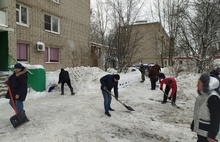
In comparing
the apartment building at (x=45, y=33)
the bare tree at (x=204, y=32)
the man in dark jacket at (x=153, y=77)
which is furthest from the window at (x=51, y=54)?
the bare tree at (x=204, y=32)

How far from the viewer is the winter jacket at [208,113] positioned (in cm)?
300

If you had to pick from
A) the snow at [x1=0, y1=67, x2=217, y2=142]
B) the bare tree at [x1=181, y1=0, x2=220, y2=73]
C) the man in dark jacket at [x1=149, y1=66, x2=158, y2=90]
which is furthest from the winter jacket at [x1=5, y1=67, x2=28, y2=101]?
the bare tree at [x1=181, y1=0, x2=220, y2=73]

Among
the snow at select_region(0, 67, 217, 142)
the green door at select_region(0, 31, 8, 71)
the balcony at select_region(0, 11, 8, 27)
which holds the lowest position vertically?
the snow at select_region(0, 67, 217, 142)

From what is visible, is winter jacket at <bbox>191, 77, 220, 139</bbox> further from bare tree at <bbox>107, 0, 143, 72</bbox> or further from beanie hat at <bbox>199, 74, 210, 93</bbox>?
bare tree at <bbox>107, 0, 143, 72</bbox>

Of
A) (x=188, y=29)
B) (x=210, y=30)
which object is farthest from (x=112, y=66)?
(x=210, y=30)

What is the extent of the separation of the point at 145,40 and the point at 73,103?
133 ft

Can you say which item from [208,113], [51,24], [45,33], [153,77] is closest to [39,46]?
[45,33]

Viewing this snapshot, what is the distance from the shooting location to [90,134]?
5418 millimetres

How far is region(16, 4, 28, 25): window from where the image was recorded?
50.5 feet

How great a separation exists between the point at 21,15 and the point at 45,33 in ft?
7.88

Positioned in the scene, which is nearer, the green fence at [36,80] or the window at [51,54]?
the green fence at [36,80]

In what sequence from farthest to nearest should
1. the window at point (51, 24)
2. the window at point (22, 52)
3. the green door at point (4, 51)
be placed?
1. the window at point (51, 24)
2. the window at point (22, 52)
3. the green door at point (4, 51)

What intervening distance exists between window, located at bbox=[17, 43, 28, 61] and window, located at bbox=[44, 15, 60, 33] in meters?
2.89

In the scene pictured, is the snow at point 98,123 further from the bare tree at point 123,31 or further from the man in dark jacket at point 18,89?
the bare tree at point 123,31
